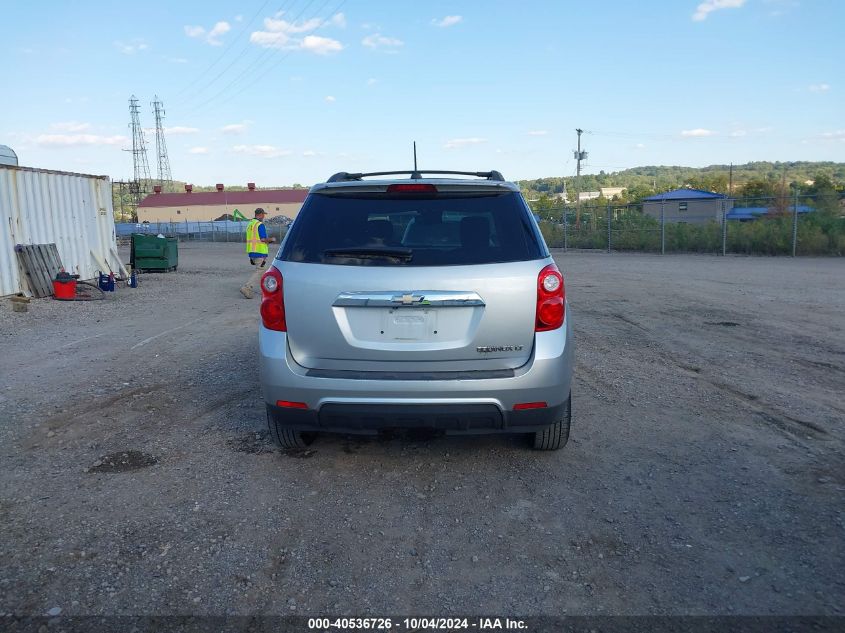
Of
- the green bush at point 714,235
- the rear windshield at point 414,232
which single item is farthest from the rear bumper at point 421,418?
the green bush at point 714,235

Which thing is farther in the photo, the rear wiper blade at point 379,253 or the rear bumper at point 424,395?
the rear wiper blade at point 379,253

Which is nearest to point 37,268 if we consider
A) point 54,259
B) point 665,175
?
point 54,259

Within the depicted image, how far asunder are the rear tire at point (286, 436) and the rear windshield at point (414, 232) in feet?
3.95

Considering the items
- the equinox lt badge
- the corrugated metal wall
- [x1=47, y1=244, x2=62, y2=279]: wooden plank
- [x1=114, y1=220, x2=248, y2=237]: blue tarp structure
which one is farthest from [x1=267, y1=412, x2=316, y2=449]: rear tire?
[x1=114, y1=220, x2=248, y2=237]: blue tarp structure

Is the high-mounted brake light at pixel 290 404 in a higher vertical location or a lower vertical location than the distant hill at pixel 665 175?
lower

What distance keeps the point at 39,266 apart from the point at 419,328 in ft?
44.7

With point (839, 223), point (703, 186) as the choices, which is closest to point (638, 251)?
point (839, 223)

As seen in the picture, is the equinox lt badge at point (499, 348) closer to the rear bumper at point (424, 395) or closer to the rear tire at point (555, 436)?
the rear bumper at point (424, 395)

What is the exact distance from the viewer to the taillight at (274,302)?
4.29 metres

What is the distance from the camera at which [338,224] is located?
175 inches

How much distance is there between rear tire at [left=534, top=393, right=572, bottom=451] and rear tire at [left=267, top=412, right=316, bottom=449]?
5.34 feet

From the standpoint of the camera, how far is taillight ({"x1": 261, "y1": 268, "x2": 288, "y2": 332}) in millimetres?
4289

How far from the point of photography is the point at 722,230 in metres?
26.3

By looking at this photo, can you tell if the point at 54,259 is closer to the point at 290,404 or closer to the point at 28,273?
the point at 28,273
